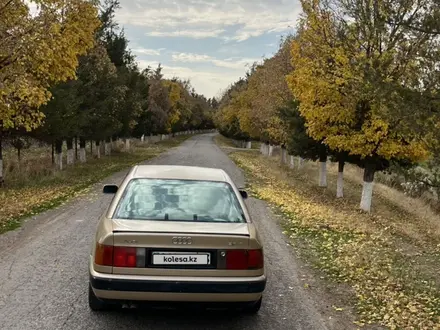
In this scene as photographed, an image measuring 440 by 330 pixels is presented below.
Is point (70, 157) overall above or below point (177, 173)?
below

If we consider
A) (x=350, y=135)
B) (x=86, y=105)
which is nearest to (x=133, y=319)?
(x=350, y=135)

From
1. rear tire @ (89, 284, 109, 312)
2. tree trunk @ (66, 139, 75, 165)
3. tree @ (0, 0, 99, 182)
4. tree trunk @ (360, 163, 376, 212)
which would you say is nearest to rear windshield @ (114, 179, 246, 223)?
rear tire @ (89, 284, 109, 312)

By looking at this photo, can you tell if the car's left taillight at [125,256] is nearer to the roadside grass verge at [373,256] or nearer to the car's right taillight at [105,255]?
the car's right taillight at [105,255]

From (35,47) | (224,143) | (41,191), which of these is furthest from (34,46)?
(224,143)

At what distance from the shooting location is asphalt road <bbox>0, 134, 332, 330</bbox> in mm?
4977

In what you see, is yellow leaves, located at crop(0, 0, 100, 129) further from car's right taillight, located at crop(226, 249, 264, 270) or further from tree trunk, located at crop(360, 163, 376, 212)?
tree trunk, located at crop(360, 163, 376, 212)

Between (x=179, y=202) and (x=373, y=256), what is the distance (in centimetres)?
476

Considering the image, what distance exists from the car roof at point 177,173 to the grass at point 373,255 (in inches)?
96.8

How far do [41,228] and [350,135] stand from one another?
32.8 ft

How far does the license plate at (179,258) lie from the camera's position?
4.41 meters

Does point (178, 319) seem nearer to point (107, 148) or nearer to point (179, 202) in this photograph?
point (179, 202)

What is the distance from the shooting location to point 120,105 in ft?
100

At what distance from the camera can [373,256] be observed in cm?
840

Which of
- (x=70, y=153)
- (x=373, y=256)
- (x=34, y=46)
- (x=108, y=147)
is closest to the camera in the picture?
(x=373, y=256)
